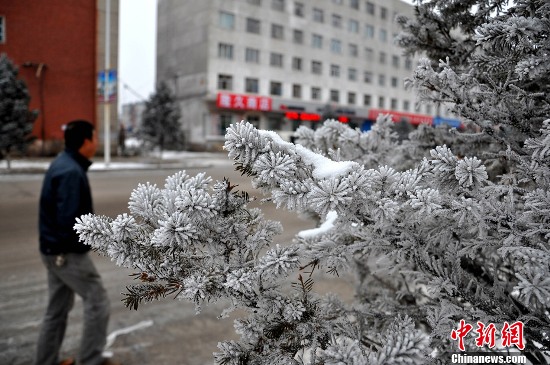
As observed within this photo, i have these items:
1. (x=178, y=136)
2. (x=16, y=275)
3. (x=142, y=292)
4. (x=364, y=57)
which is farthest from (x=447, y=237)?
(x=364, y=57)

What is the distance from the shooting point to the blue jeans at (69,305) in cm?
325

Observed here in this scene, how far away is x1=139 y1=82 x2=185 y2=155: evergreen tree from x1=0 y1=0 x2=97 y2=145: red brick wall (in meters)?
4.17

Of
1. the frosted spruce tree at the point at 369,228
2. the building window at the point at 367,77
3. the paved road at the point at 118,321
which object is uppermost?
the building window at the point at 367,77

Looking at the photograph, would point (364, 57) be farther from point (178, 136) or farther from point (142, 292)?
point (142, 292)

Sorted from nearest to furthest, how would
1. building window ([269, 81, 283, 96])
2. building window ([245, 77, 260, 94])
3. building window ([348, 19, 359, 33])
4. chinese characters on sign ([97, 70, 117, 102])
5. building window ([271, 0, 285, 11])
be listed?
chinese characters on sign ([97, 70, 117, 102]) → building window ([245, 77, 260, 94]) → building window ([271, 0, 285, 11]) → building window ([269, 81, 283, 96]) → building window ([348, 19, 359, 33])

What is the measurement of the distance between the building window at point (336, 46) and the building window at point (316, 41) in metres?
1.52

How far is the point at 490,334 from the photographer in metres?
1.30

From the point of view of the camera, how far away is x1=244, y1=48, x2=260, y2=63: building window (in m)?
38.0

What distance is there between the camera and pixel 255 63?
38.4 meters

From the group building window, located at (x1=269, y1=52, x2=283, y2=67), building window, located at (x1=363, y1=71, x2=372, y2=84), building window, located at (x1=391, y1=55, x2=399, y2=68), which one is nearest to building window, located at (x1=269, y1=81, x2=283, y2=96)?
building window, located at (x1=269, y1=52, x2=283, y2=67)

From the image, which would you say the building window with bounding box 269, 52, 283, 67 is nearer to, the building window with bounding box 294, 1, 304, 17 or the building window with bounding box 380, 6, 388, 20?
the building window with bounding box 294, 1, 304, 17

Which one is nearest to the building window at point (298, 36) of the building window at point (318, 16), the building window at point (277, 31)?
the building window at point (277, 31)

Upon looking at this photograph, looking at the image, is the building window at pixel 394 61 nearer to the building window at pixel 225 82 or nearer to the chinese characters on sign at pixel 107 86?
the building window at pixel 225 82

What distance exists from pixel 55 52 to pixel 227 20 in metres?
16.7
